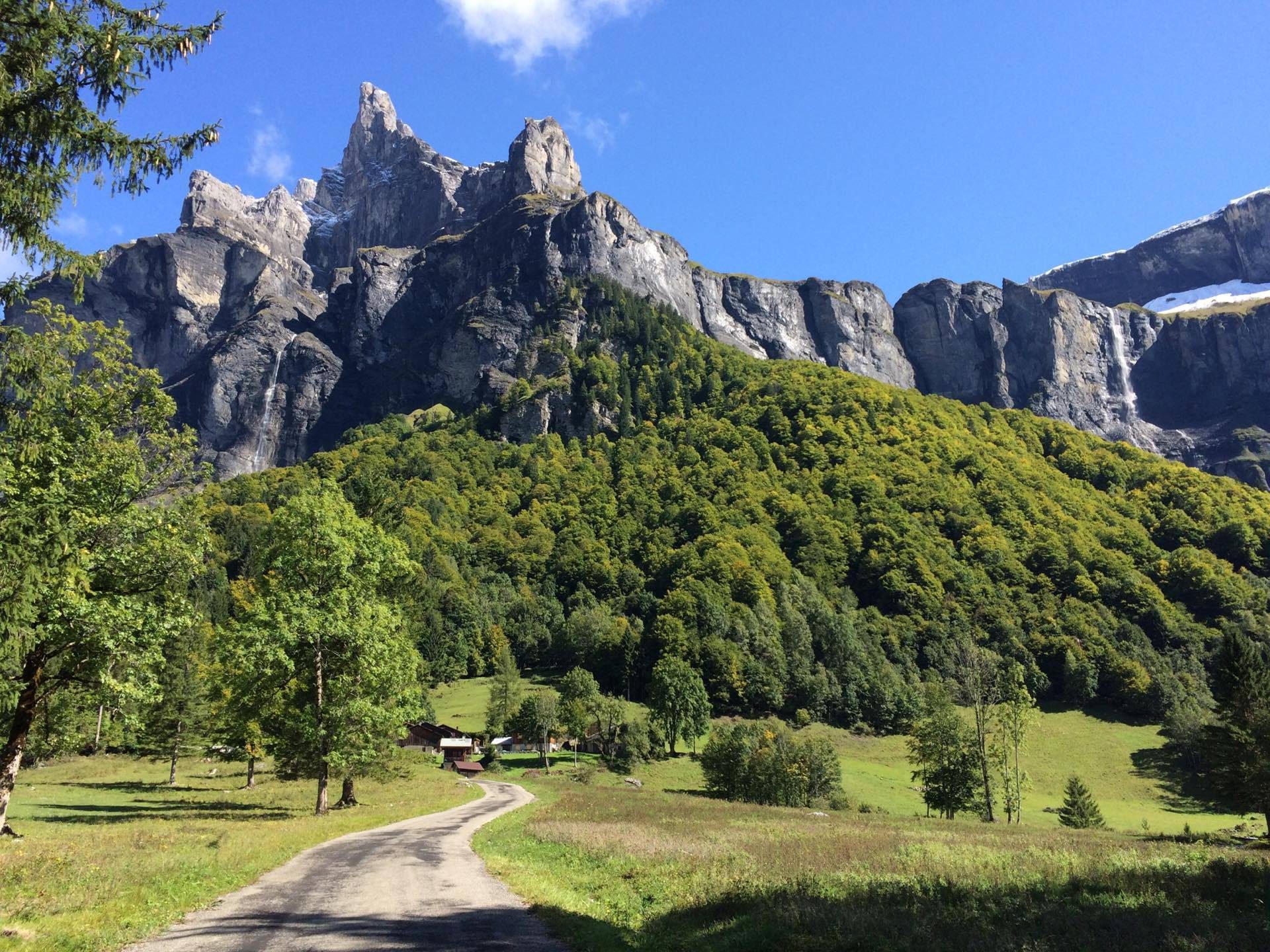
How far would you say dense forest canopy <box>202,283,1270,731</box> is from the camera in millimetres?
103500

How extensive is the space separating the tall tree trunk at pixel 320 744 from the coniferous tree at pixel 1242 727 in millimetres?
42682

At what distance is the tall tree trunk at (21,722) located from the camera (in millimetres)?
16312

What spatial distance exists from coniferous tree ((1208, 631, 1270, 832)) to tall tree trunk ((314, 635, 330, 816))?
1680 inches

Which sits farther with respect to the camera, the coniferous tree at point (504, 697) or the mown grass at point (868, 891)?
the coniferous tree at point (504, 697)

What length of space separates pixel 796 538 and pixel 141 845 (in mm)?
127905

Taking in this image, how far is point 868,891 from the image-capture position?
12.8m

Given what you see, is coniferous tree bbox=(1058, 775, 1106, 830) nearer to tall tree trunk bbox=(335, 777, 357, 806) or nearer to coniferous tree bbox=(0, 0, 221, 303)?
tall tree trunk bbox=(335, 777, 357, 806)

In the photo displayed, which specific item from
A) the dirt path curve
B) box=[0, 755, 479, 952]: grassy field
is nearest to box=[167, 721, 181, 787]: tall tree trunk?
box=[0, 755, 479, 952]: grassy field

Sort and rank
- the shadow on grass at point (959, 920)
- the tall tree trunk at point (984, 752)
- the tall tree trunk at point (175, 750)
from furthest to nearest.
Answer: the tall tree trunk at point (984, 752) < the tall tree trunk at point (175, 750) < the shadow on grass at point (959, 920)

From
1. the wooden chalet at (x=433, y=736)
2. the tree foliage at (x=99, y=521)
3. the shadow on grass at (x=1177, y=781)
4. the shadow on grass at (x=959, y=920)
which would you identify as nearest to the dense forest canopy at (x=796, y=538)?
the shadow on grass at (x=1177, y=781)

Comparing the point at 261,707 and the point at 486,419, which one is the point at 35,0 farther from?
the point at 486,419

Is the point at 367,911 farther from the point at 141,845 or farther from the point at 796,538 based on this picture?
the point at 796,538

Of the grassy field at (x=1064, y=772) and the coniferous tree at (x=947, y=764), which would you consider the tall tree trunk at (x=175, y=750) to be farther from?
the coniferous tree at (x=947, y=764)

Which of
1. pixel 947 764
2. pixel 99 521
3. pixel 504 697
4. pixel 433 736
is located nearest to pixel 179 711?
pixel 99 521
